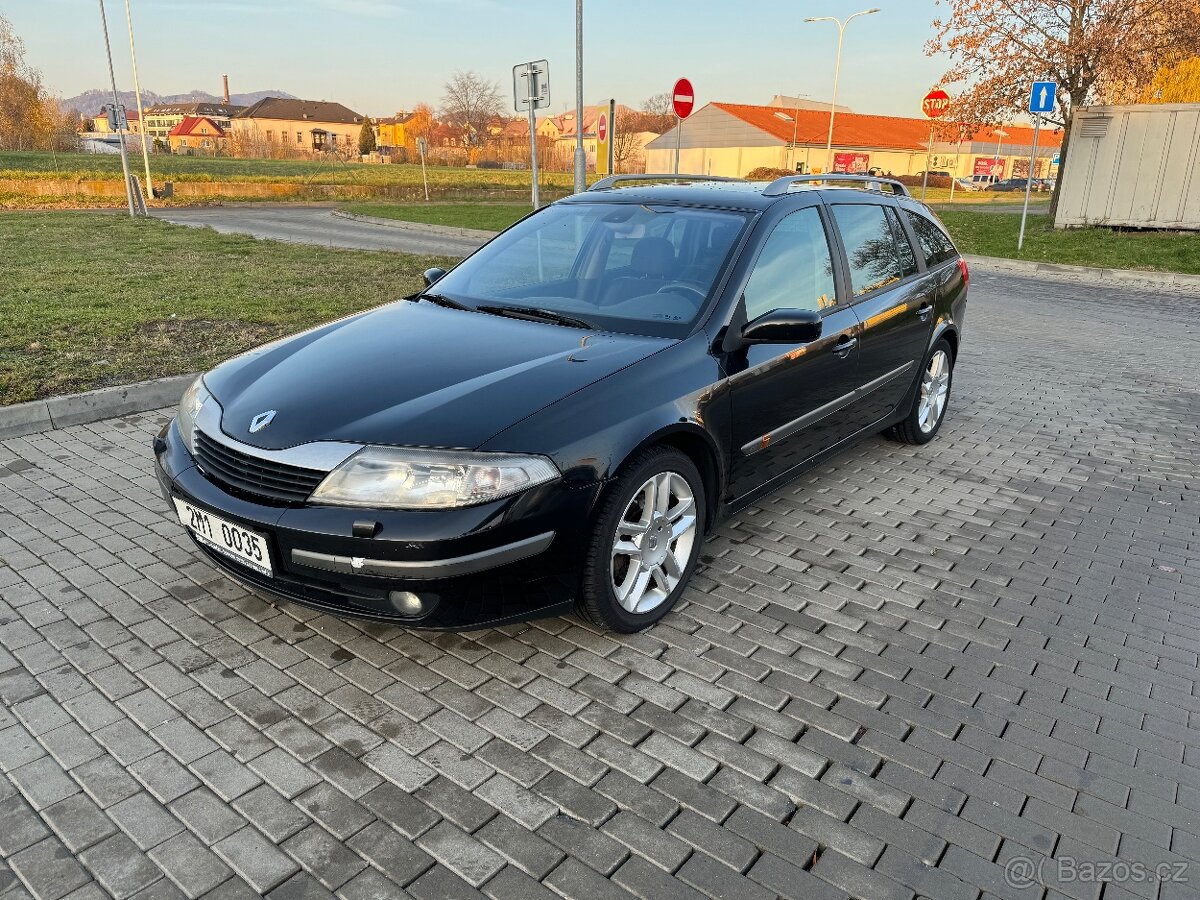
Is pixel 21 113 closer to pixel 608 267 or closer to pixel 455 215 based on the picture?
pixel 455 215

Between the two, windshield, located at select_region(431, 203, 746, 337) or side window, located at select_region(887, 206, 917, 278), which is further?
side window, located at select_region(887, 206, 917, 278)

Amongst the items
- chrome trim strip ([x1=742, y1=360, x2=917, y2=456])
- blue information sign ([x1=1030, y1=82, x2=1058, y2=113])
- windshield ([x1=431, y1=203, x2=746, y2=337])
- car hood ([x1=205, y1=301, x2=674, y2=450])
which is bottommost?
chrome trim strip ([x1=742, y1=360, x2=917, y2=456])

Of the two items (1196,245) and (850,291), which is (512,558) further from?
(1196,245)

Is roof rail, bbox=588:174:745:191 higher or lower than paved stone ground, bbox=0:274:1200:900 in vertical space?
higher

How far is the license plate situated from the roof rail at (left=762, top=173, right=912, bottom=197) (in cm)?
285

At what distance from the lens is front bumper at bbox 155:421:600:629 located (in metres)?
2.73

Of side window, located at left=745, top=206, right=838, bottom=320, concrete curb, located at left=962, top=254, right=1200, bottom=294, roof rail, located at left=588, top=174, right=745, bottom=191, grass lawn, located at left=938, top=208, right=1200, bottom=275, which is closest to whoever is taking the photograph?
side window, located at left=745, top=206, right=838, bottom=320

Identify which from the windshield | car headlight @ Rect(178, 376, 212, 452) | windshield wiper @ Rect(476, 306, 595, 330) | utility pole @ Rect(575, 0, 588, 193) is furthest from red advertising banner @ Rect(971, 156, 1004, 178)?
car headlight @ Rect(178, 376, 212, 452)

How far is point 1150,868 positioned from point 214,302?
9666 mm

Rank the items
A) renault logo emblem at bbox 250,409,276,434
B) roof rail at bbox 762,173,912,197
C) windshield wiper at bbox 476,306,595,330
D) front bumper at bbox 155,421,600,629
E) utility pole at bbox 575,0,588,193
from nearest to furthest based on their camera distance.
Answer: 1. front bumper at bbox 155,421,600,629
2. renault logo emblem at bbox 250,409,276,434
3. windshield wiper at bbox 476,306,595,330
4. roof rail at bbox 762,173,912,197
5. utility pole at bbox 575,0,588,193

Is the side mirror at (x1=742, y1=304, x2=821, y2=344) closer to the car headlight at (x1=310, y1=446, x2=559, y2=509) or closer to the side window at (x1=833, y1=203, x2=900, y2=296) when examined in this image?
the side window at (x1=833, y1=203, x2=900, y2=296)

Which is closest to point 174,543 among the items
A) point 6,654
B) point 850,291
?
point 6,654

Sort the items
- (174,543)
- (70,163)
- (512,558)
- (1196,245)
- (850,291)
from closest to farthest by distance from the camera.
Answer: (512,558) → (174,543) → (850,291) → (1196,245) → (70,163)

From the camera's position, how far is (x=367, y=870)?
224 centimetres
